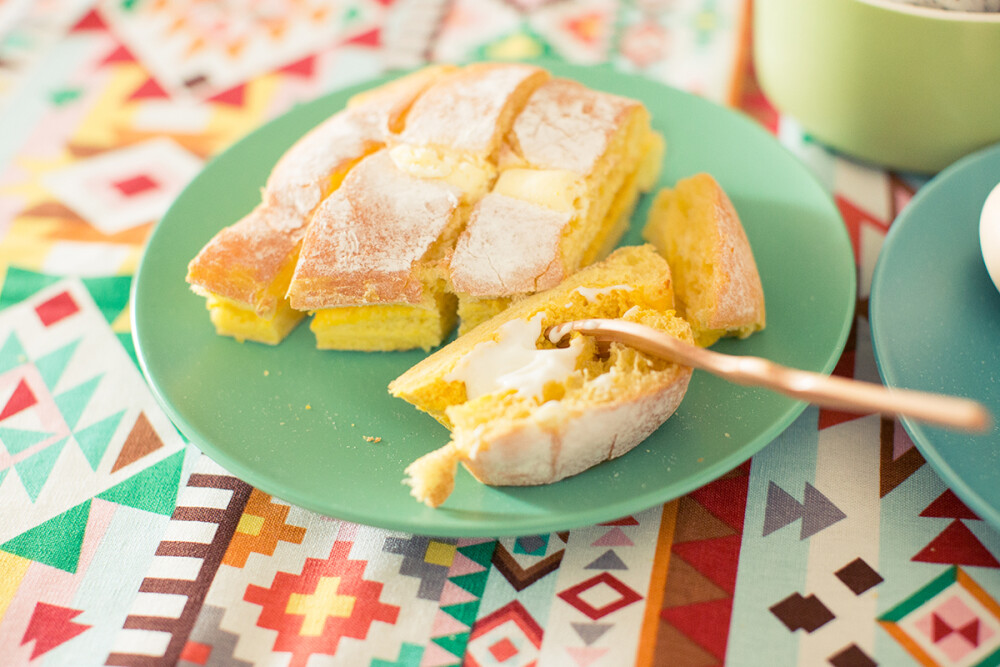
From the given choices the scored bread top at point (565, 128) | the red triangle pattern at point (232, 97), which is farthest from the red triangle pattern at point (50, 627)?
the red triangle pattern at point (232, 97)

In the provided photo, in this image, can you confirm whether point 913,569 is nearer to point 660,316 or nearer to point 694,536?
point 694,536

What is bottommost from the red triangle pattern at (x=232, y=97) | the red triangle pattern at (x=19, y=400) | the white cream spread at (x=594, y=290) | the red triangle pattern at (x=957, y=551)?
the red triangle pattern at (x=19, y=400)

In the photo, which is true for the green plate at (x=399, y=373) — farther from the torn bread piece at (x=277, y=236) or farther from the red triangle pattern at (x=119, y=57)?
the red triangle pattern at (x=119, y=57)

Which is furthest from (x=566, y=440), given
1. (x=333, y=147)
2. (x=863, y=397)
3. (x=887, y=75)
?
(x=887, y=75)

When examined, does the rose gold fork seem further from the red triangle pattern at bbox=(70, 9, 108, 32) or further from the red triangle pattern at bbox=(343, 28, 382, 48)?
the red triangle pattern at bbox=(70, 9, 108, 32)

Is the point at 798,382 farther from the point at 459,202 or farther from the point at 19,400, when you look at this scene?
the point at 19,400

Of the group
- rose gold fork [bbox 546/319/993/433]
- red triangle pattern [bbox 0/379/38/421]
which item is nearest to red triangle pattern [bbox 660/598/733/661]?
rose gold fork [bbox 546/319/993/433]
